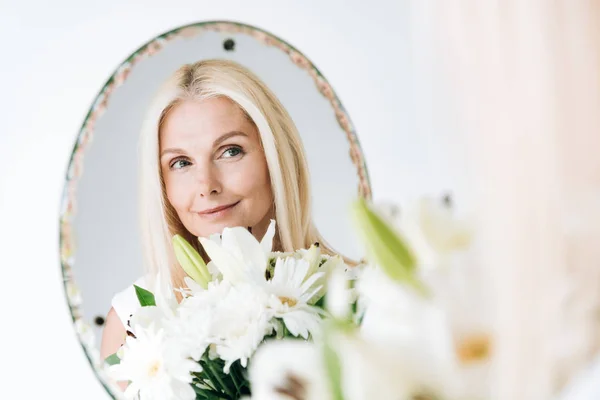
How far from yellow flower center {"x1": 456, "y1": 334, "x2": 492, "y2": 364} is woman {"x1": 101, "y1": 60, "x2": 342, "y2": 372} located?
0.74m

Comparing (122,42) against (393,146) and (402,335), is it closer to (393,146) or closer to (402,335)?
(393,146)

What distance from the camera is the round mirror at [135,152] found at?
1.03 m

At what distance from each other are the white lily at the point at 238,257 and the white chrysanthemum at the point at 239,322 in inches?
1.0

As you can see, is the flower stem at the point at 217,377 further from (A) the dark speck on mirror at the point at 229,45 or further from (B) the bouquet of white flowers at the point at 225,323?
(A) the dark speck on mirror at the point at 229,45

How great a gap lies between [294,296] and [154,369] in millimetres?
154

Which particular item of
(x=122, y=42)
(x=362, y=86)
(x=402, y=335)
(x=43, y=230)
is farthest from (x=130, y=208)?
(x=402, y=335)

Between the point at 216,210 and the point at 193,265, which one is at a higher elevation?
the point at 216,210

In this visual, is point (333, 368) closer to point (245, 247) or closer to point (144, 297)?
point (245, 247)

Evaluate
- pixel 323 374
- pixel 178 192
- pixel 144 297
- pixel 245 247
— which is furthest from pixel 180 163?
pixel 323 374

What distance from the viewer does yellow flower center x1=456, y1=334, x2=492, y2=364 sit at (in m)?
0.26

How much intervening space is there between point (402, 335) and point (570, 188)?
0.09 meters

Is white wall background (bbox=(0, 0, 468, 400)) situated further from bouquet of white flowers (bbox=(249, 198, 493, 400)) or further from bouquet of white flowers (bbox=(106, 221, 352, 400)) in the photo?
bouquet of white flowers (bbox=(249, 198, 493, 400))

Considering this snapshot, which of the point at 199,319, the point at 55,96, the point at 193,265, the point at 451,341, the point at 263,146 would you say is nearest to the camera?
the point at 451,341

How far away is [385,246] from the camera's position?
10.9 inches
